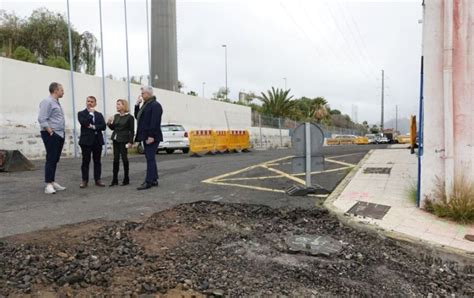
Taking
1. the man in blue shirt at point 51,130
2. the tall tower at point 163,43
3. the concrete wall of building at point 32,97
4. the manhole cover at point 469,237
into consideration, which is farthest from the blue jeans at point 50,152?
the tall tower at point 163,43

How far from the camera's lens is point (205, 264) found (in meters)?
3.39

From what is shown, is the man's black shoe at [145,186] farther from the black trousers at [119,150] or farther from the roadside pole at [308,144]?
the roadside pole at [308,144]

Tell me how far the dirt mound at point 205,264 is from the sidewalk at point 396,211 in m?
0.45

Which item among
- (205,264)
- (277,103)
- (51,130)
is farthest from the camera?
Answer: (277,103)

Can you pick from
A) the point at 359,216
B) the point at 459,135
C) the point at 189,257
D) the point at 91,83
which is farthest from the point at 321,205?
the point at 91,83

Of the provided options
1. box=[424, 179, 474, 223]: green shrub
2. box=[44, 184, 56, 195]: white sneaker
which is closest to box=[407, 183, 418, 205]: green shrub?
box=[424, 179, 474, 223]: green shrub

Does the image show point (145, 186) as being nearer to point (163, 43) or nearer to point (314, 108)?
point (163, 43)

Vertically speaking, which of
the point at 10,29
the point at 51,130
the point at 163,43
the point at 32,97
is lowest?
the point at 51,130

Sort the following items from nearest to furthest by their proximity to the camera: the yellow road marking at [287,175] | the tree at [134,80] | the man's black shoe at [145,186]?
the man's black shoe at [145,186] < the yellow road marking at [287,175] < the tree at [134,80]

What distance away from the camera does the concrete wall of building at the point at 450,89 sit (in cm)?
522

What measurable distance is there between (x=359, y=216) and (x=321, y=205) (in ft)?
2.29

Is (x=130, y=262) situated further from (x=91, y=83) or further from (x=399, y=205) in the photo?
(x=91, y=83)

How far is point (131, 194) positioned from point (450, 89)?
195 inches

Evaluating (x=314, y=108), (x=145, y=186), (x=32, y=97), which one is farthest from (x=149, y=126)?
(x=314, y=108)
